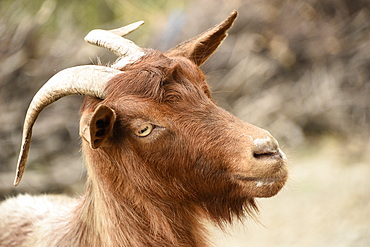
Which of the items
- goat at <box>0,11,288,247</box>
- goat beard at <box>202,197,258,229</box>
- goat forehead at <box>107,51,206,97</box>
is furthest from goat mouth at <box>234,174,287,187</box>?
goat forehead at <box>107,51,206,97</box>

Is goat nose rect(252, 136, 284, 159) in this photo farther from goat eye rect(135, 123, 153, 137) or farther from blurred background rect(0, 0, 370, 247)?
blurred background rect(0, 0, 370, 247)

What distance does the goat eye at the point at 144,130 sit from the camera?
4043 mm

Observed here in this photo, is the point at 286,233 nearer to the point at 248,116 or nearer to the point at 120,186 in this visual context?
the point at 248,116

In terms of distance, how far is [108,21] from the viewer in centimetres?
1516

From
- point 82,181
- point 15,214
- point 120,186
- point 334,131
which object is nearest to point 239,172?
point 120,186

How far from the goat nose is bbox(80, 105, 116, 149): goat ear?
94 centimetres

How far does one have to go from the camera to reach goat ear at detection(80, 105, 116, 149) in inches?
150

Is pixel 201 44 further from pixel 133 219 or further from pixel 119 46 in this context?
pixel 133 219

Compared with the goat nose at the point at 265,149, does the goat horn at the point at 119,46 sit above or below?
above

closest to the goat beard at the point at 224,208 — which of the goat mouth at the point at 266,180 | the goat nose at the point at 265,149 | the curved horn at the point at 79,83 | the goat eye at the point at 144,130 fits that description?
the goat mouth at the point at 266,180

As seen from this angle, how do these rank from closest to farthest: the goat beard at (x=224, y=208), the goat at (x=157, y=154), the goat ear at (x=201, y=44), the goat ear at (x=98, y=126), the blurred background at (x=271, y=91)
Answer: the goat ear at (x=98, y=126) < the goat at (x=157, y=154) < the goat beard at (x=224, y=208) < the goat ear at (x=201, y=44) < the blurred background at (x=271, y=91)

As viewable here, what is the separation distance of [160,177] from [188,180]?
20 centimetres

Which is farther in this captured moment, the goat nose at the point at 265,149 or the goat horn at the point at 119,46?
the goat horn at the point at 119,46

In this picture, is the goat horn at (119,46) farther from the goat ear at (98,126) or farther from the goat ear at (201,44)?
the goat ear at (98,126)
